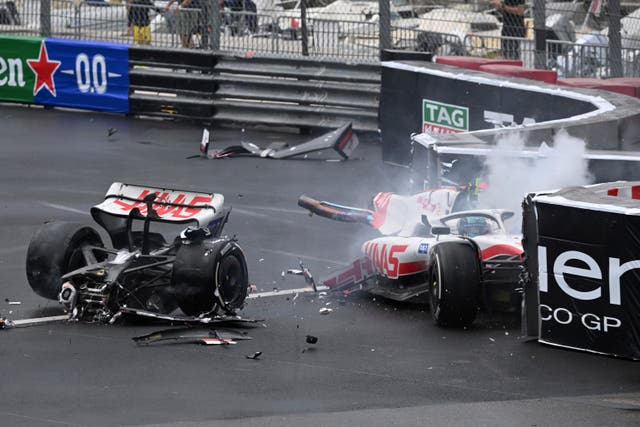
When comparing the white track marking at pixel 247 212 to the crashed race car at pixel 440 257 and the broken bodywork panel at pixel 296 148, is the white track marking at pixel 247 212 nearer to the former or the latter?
the crashed race car at pixel 440 257

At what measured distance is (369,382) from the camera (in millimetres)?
7375

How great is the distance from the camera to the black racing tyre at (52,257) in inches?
355

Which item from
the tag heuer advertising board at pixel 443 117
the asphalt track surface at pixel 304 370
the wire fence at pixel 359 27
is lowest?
the asphalt track surface at pixel 304 370

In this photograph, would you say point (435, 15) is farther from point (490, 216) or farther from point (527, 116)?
point (490, 216)

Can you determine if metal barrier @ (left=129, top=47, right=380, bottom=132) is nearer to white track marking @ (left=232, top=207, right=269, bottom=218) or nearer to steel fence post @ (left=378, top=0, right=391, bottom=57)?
steel fence post @ (left=378, top=0, right=391, bottom=57)

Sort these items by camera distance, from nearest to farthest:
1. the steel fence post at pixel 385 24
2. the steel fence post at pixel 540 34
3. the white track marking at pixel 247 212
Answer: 1. the white track marking at pixel 247 212
2. the steel fence post at pixel 540 34
3. the steel fence post at pixel 385 24

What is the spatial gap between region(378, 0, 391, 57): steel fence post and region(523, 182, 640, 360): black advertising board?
1071 centimetres

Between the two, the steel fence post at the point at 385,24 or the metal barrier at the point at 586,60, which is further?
the steel fence post at the point at 385,24

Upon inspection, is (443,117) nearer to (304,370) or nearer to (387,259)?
(387,259)

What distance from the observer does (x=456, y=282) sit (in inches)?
330

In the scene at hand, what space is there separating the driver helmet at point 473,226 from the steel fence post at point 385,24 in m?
9.60

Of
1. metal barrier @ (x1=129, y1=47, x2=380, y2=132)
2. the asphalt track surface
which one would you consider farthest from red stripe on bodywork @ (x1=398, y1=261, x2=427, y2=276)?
metal barrier @ (x1=129, y1=47, x2=380, y2=132)

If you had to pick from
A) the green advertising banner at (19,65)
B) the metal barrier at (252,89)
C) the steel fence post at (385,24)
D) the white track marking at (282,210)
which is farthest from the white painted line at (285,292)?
Answer: the green advertising banner at (19,65)

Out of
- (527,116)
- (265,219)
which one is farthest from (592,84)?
(265,219)
